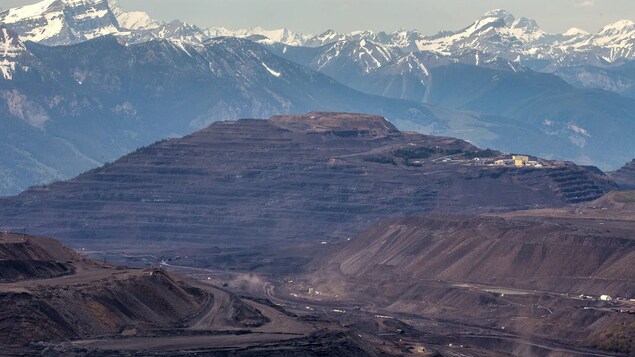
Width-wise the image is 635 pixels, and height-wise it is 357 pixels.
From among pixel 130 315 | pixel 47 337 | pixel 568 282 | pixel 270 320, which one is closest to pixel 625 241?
pixel 568 282

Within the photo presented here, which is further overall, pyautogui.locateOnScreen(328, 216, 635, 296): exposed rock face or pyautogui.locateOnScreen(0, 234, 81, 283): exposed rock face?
pyautogui.locateOnScreen(328, 216, 635, 296): exposed rock face

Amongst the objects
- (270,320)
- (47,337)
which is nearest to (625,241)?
(270,320)

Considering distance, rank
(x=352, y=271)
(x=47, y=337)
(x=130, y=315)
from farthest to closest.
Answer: (x=352, y=271) < (x=130, y=315) < (x=47, y=337)

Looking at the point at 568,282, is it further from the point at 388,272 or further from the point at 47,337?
the point at 47,337

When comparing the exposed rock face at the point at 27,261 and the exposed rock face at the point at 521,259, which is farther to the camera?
the exposed rock face at the point at 521,259

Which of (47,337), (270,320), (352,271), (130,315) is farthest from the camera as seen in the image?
(352,271)

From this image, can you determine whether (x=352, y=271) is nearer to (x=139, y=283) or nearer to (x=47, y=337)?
(x=139, y=283)

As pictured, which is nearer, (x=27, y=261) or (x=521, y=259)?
(x=27, y=261)

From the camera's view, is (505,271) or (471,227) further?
(471,227)

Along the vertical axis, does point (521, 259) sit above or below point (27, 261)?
below
